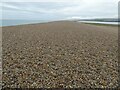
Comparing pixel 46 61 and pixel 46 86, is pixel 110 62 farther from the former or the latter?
pixel 46 86

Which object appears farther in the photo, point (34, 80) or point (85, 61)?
point (85, 61)

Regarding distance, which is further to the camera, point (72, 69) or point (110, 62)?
point (110, 62)

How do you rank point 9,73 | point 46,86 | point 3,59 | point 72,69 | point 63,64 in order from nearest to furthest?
1. point 46,86
2. point 9,73
3. point 72,69
4. point 63,64
5. point 3,59

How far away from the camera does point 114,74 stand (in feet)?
21.9

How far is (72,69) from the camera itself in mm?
7031

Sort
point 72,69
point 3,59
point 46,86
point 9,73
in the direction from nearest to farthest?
1. point 46,86
2. point 9,73
3. point 72,69
4. point 3,59

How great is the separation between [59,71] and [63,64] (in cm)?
102

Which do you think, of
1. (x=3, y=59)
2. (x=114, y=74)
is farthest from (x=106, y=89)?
(x=3, y=59)

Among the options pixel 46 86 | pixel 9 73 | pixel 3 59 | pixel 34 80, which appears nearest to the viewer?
pixel 46 86

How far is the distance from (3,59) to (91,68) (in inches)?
198

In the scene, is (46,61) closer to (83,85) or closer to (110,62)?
(83,85)

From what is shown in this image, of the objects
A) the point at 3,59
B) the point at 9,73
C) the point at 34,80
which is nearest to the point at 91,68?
the point at 34,80

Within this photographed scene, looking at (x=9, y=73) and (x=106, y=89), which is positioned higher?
(x=9, y=73)

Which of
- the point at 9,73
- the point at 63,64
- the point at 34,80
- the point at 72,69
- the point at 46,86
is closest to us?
the point at 46,86
